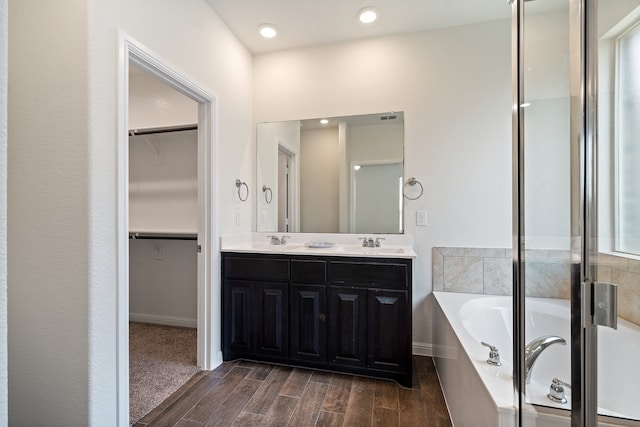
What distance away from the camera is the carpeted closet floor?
1751 mm

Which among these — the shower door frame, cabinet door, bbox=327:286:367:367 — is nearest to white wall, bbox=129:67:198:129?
cabinet door, bbox=327:286:367:367

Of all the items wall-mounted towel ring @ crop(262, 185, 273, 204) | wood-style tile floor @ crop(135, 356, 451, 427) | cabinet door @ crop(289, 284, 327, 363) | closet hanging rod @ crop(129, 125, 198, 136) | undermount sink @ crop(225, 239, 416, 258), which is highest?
closet hanging rod @ crop(129, 125, 198, 136)

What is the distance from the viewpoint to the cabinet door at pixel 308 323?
204 cm

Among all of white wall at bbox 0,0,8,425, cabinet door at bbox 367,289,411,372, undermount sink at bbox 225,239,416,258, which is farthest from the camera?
undermount sink at bbox 225,239,416,258

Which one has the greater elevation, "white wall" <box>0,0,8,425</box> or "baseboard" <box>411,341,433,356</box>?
"white wall" <box>0,0,8,425</box>

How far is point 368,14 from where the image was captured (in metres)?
2.23

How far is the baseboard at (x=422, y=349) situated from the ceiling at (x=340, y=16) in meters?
2.67

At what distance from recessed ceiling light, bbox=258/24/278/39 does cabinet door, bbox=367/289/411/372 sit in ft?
7.47

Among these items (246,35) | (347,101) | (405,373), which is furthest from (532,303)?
(246,35)

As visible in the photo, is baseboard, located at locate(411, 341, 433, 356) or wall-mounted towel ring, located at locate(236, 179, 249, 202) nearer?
baseboard, located at locate(411, 341, 433, 356)

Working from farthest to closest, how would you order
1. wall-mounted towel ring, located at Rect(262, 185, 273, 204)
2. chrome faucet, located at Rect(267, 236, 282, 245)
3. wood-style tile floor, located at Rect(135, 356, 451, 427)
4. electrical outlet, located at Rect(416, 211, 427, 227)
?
1. wall-mounted towel ring, located at Rect(262, 185, 273, 204)
2. chrome faucet, located at Rect(267, 236, 282, 245)
3. electrical outlet, located at Rect(416, 211, 427, 227)
4. wood-style tile floor, located at Rect(135, 356, 451, 427)

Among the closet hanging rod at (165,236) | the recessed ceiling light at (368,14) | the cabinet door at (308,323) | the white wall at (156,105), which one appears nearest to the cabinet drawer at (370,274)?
the cabinet door at (308,323)

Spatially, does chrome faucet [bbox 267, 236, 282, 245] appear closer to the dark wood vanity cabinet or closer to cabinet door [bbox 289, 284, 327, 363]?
the dark wood vanity cabinet

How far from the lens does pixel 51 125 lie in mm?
1291
